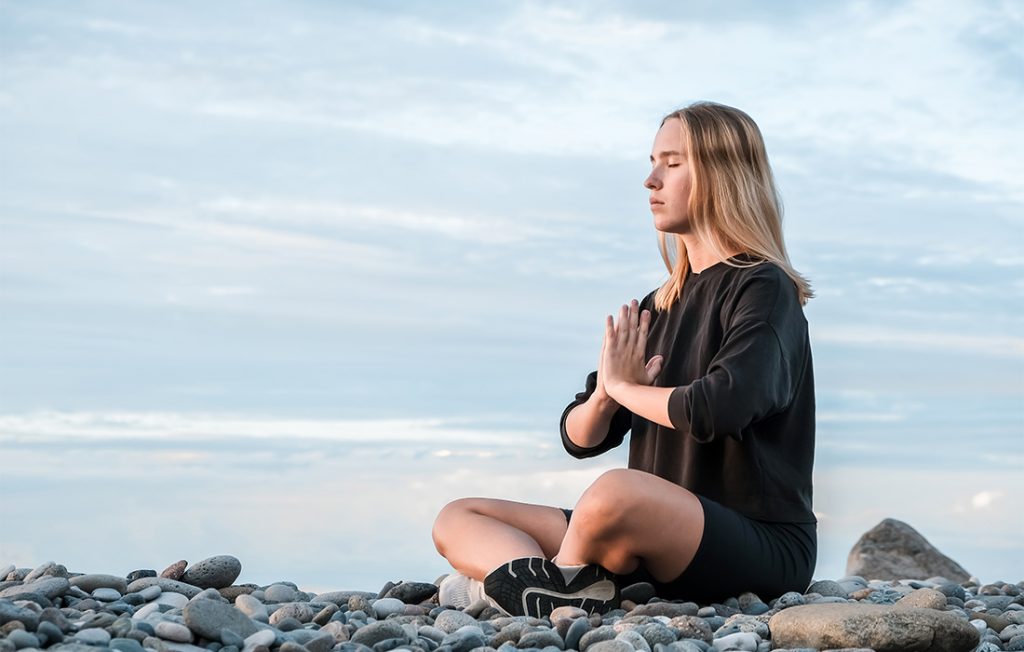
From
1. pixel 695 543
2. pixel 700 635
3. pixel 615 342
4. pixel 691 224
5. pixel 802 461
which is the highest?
pixel 691 224

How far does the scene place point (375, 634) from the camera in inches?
143

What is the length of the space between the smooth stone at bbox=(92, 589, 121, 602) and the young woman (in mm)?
1234

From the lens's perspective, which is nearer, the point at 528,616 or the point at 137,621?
the point at 137,621

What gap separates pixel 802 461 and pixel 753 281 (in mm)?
734

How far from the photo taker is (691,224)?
478 cm

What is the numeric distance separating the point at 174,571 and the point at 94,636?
157 centimetres

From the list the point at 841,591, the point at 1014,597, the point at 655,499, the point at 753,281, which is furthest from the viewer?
the point at 1014,597

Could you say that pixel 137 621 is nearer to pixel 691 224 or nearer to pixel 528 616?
pixel 528 616

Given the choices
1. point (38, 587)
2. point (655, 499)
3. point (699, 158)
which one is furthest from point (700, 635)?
point (38, 587)

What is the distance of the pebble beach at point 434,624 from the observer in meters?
3.45

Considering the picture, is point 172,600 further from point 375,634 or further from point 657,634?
point 657,634

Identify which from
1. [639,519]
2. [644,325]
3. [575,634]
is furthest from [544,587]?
[644,325]

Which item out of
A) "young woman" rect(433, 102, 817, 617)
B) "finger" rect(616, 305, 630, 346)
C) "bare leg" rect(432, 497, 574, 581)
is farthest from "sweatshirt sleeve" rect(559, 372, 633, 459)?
"finger" rect(616, 305, 630, 346)

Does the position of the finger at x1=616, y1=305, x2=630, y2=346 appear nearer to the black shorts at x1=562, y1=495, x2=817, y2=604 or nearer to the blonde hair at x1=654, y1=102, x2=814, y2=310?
the blonde hair at x1=654, y1=102, x2=814, y2=310
